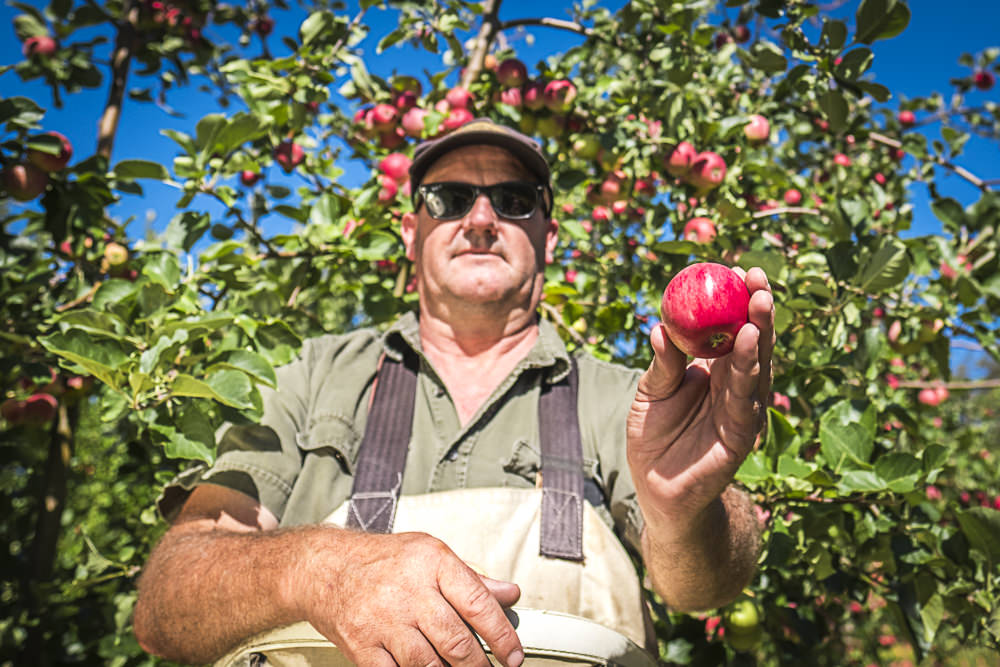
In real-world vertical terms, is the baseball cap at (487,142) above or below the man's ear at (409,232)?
above

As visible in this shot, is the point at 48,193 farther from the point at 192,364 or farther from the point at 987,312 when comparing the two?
the point at 987,312

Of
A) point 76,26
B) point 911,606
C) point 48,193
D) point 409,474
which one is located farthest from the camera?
point 76,26

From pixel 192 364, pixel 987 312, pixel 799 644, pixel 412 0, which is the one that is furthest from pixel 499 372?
pixel 799 644

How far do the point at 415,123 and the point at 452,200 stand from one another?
0.66 metres

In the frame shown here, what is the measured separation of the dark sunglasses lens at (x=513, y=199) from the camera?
2029 millimetres

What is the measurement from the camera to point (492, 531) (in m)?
1.37

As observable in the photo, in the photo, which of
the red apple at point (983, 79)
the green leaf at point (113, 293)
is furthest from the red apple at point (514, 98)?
the red apple at point (983, 79)

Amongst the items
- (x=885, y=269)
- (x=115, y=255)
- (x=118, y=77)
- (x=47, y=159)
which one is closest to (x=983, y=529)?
(x=885, y=269)

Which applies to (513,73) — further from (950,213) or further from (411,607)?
(411,607)

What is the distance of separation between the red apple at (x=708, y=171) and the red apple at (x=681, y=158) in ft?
0.08

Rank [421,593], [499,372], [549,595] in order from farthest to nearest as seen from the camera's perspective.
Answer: [499,372]
[549,595]
[421,593]

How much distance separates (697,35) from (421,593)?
215 centimetres

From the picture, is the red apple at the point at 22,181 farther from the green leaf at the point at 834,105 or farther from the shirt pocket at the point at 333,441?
the green leaf at the point at 834,105

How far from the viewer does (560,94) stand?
2510 mm
